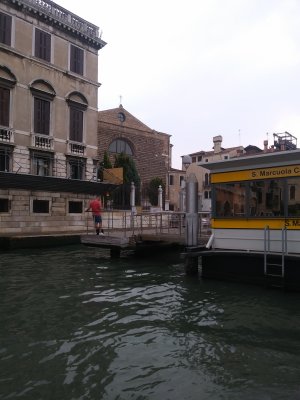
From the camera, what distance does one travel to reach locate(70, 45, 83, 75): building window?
2484 cm

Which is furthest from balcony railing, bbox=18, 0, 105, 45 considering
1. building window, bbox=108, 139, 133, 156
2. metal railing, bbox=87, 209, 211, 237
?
metal railing, bbox=87, 209, 211, 237

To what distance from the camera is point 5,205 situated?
67.7 ft

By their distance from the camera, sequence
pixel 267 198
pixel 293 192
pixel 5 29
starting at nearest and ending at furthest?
pixel 293 192 → pixel 267 198 → pixel 5 29

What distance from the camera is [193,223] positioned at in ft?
36.5

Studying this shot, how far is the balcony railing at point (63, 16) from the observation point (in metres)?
22.3

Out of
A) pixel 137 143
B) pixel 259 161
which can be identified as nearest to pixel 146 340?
pixel 259 161

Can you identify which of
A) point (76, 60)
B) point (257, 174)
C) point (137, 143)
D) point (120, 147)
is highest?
point (76, 60)

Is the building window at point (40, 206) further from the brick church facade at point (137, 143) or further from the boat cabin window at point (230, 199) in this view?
the boat cabin window at point (230, 199)

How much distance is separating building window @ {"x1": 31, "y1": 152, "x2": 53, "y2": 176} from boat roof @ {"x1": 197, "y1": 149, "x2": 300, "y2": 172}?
14568 millimetres

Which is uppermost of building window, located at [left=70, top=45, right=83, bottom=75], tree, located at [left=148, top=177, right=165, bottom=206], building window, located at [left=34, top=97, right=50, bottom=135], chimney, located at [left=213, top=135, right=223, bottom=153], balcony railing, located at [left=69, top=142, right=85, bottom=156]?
building window, located at [left=70, top=45, right=83, bottom=75]

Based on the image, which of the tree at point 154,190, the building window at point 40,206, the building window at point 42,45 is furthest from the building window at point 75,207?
the tree at point 154,190

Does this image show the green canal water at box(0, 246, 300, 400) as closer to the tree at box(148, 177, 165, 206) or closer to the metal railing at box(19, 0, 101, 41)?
the metal railing at box(19, 0, 101, 41)

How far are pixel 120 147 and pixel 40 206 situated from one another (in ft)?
51.7

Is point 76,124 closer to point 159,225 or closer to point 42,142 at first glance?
point 42,142
